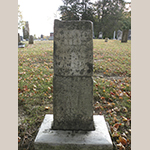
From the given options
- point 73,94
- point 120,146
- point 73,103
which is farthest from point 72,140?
point 120,146

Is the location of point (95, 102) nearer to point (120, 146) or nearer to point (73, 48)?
point (120, 146)

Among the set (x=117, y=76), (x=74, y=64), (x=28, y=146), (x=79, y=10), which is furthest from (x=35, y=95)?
(x=79, y=10)

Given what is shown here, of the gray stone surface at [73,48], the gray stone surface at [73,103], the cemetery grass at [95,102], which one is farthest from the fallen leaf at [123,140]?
the gray stone surface at [73,48]

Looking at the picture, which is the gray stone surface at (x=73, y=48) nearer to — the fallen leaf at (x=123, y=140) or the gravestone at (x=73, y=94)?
the gravestone at (x=73, y=94)

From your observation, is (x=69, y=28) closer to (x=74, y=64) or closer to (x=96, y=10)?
(x=74, y=64)

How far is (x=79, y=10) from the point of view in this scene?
31875mm

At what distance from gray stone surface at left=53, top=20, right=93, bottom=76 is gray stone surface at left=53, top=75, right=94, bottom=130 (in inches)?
4.9

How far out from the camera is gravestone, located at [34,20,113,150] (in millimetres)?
2115

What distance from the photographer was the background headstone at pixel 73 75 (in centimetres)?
211

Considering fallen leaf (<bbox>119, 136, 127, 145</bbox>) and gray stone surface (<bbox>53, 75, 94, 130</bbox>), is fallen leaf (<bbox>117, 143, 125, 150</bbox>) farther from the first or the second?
gray stone surface (<bbox>53, 75, 94, 130</bbox>)

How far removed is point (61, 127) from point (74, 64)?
39.9 inches

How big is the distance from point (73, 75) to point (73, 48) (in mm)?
375

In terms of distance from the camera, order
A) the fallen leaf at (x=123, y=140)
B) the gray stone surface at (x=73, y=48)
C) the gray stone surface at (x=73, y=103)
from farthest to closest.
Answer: the fallen leaf at (x=123, y=140), the gray stone surface at (x=73, y=103), the gray stone surface at (x=73, y=48)

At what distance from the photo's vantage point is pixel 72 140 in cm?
222
